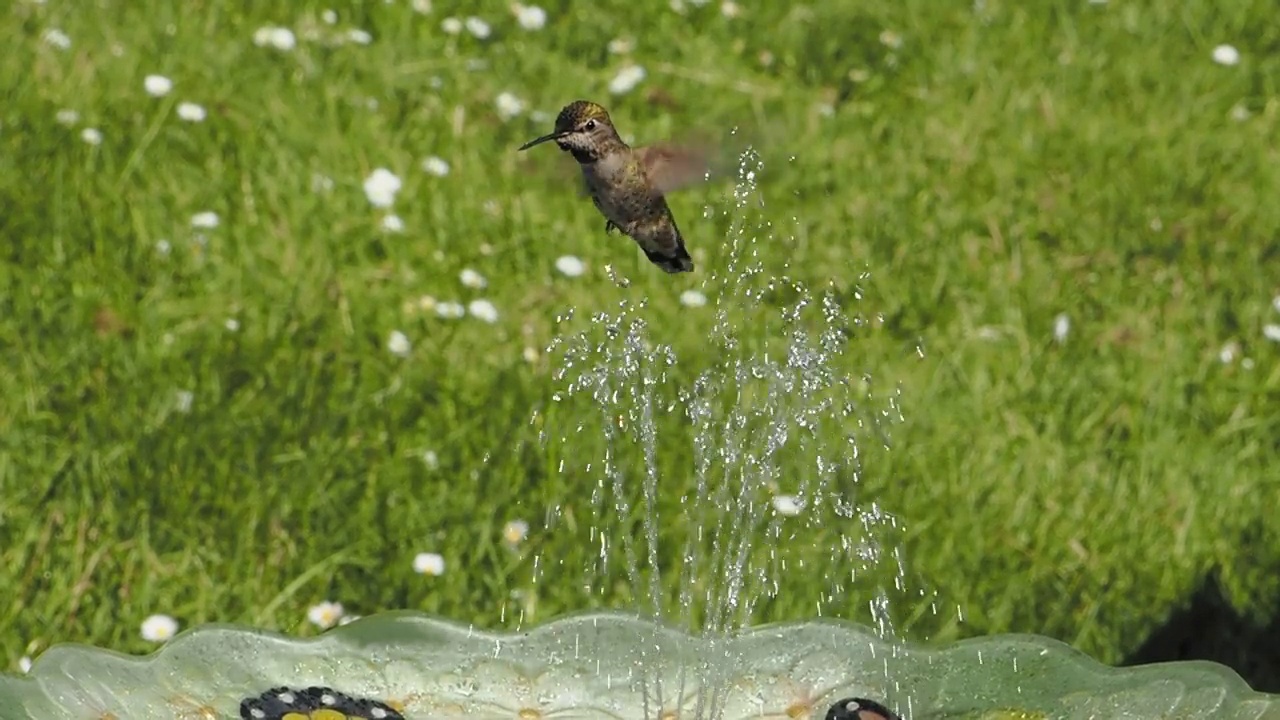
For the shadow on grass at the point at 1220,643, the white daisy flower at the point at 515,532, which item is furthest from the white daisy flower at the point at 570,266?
the shadow on grass at the point at 1220,643

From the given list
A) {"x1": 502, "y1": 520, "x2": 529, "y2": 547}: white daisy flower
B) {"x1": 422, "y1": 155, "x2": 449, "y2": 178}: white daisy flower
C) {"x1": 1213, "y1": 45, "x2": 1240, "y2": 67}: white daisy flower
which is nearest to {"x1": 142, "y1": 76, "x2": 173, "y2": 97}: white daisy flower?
{"x1": 422, "y1": 155, "x2": 449, "y2": 178}: white daisy flower

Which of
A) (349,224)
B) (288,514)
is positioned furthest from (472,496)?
(349,224)

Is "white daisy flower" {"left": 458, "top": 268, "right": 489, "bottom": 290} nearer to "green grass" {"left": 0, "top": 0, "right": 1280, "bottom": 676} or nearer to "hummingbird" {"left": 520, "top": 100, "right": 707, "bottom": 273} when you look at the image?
"green grass" {"left": 0, "top": 0, "right": 1280, "bottom": 676}

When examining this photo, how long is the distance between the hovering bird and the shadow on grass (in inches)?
49.1

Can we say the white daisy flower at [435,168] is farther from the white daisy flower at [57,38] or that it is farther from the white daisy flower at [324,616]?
the white daisy flower at [324,616]

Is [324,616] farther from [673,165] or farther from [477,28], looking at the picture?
[477,28]

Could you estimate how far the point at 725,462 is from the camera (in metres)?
3.41

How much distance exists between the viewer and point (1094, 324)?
4445 mm

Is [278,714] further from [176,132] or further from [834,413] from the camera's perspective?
[176,132]

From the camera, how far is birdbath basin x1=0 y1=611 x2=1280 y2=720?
2434 millimetres

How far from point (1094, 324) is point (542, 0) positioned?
6.14ft

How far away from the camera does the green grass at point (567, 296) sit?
3602 mm

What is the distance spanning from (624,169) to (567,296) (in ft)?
6.28

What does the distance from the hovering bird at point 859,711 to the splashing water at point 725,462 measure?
711mm
